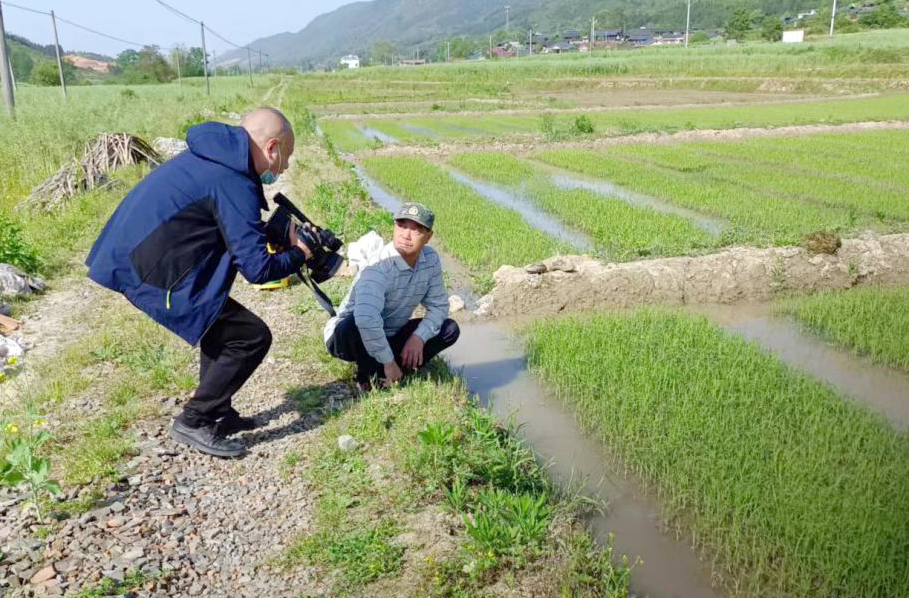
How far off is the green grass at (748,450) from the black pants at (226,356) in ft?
6.38

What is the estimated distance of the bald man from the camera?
265 centimetres

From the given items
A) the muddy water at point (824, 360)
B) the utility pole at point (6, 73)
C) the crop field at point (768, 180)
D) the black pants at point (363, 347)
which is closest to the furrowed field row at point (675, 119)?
the crop field at point (768, 180)

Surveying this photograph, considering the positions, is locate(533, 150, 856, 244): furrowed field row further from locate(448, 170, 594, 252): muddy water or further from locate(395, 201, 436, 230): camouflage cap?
locate(395, 201, 436, 230): camouflage cap

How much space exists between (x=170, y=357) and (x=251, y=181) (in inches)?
76.5

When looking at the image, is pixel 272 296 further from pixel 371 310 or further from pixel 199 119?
pixel 199 119

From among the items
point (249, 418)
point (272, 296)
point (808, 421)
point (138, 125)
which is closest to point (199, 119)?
point (138, 125)

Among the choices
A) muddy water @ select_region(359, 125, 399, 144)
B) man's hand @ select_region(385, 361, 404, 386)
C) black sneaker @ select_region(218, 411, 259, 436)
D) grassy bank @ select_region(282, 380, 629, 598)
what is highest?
muddy water @ select_region(359, 125, 399, 144)

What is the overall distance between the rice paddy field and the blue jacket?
1.26m

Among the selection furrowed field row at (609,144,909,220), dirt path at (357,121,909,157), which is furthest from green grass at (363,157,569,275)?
furrowed field row at (609,144,909,220)

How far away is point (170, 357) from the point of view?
4.18 m

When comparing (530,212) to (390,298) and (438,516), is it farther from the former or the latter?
(438,516)

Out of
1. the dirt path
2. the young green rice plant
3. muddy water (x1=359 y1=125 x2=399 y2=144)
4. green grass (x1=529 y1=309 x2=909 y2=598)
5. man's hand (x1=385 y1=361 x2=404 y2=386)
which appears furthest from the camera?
muddy water (x1=359 y1=125 x2=399 y2=144)

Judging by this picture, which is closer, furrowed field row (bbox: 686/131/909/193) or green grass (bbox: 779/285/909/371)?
green grass (bbox: 779/285/909/371)

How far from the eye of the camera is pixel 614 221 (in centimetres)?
772
